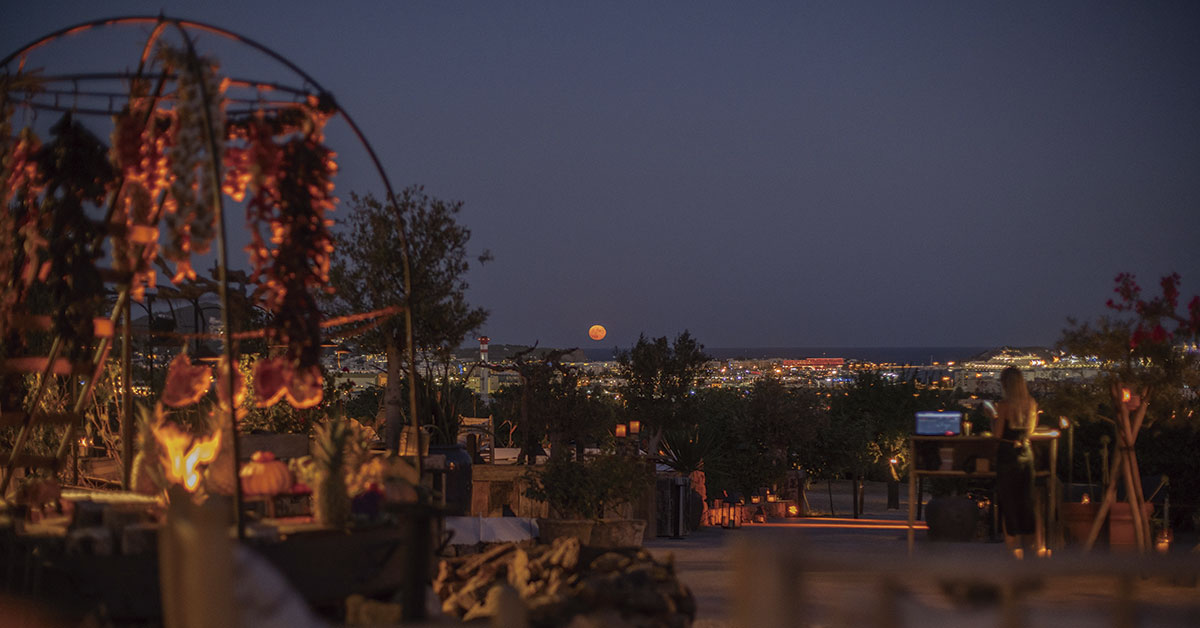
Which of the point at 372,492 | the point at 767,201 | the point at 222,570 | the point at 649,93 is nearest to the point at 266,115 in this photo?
the point at 372,492

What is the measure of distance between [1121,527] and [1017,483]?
1.57 meters

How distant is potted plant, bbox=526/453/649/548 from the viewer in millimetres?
8094

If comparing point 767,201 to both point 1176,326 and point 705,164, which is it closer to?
point 705,164

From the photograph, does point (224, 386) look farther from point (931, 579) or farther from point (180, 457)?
point (931, 579)

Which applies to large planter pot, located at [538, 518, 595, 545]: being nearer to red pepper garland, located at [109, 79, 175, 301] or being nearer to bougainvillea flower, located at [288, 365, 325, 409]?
bougainvillea flower, located at [288, 365, 325, 409]

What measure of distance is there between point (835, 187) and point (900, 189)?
9.42 m

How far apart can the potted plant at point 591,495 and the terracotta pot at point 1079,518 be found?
3.64 meters

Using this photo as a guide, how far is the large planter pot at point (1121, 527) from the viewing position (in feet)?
25.1

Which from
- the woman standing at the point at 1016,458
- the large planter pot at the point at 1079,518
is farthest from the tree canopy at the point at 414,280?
the large planter pot at the point at 1079,518

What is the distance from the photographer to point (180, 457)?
17.9ft

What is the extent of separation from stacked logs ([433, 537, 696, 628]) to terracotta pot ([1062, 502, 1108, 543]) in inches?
164

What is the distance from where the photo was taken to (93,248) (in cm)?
567

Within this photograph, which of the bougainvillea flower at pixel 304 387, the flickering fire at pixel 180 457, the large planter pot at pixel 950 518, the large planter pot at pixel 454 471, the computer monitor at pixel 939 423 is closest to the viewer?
the flickering fire at pixel 180 457

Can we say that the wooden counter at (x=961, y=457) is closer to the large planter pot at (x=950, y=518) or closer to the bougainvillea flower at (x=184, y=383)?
the large planter pot at (x=950, y=518)
